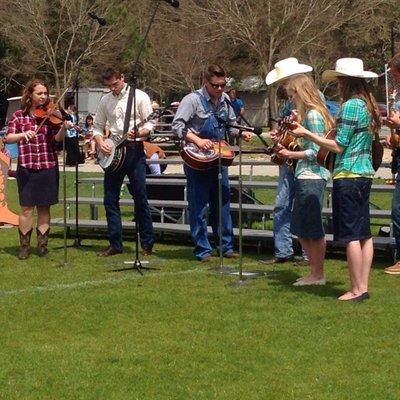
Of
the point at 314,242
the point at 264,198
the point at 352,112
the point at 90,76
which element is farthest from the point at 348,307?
the point at 90,76

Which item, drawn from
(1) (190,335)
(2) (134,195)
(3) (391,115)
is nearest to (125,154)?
(2) (134,195)

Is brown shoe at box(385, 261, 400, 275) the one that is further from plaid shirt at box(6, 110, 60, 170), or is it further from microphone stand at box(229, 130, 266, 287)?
plaid shirt at box(6, 110, 60, 170)

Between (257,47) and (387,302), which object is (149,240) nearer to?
(387,302)

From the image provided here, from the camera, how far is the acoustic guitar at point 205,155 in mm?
10062

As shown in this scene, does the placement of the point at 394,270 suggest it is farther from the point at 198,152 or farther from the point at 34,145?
the point at 34,145

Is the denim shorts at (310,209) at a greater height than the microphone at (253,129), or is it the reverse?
the microphone at (253,129)

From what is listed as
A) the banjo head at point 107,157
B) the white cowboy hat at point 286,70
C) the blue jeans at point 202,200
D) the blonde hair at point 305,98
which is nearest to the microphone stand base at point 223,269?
the blue jeans at point 202,200

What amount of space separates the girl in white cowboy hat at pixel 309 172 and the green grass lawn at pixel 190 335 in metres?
0.43

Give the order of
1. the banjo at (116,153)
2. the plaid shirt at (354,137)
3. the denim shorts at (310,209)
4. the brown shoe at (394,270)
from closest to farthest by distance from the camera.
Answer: the plaid shirt at (354,137) < the denim shorts at (310,209) < the brown shoe at (394,270) < the banjo at (116,153)

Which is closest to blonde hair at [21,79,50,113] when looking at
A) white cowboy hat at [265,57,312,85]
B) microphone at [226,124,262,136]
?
microphone at [226,124,262,136]

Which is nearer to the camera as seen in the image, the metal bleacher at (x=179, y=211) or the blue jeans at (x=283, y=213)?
the blue jeans at (x=283, y=213)

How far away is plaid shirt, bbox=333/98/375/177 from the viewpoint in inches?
308

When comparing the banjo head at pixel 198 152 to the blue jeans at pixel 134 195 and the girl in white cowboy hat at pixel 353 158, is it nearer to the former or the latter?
the blue jeans at pixel 134 195

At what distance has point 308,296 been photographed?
27.2 feet
